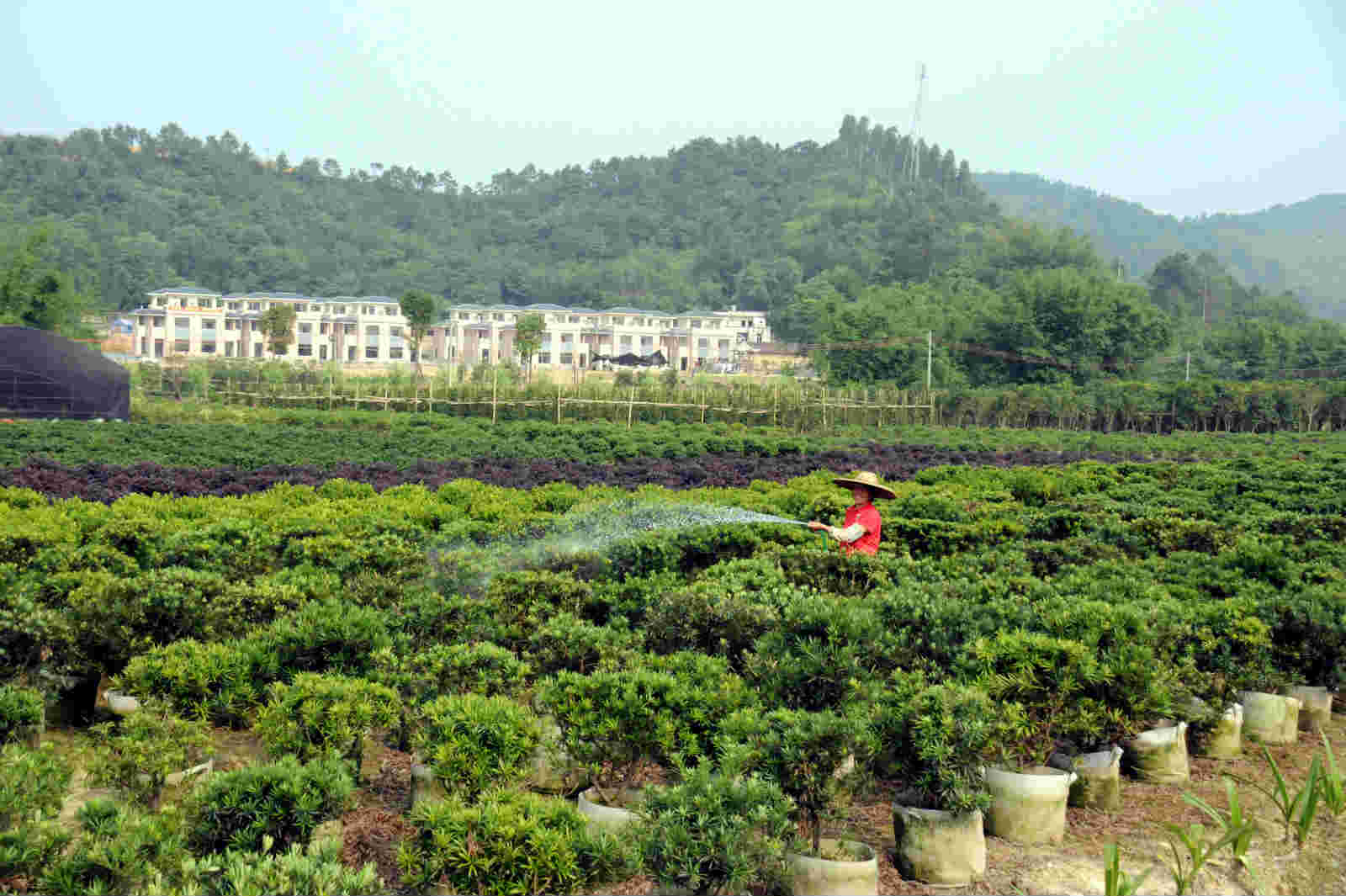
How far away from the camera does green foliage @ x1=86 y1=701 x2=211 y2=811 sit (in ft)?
17.5

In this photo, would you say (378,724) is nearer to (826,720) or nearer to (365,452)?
(826,720)

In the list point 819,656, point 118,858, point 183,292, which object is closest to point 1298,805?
point 819,656

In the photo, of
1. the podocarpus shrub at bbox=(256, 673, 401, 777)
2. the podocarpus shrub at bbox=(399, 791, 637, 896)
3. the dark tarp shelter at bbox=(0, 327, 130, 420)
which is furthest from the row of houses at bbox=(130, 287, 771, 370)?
the podocarpus shrub at bbox=(399, 791, 637, 896)

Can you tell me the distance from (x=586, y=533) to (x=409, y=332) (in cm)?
9298

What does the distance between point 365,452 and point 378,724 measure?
1696cm

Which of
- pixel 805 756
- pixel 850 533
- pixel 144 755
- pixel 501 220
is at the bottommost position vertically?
pixel 144 755

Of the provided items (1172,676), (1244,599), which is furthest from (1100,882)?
(1244,599)

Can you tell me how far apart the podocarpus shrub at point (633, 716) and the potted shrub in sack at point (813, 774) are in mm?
339

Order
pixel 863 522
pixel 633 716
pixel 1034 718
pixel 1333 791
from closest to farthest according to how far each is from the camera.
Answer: pixel 633 716 → pixel 1333 791 → pixel 1034 718 → pixel 863 522

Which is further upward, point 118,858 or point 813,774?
point 813,774

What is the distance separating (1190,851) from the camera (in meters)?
5.29

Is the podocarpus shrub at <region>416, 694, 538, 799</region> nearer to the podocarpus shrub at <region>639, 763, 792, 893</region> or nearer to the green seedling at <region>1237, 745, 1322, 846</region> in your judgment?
the podocarpus shrub at <region>639, 763, 792, 893</region>

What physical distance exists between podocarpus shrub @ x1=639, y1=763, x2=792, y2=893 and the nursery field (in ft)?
0.06

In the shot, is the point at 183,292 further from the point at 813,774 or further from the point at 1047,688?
the point at 813,774
